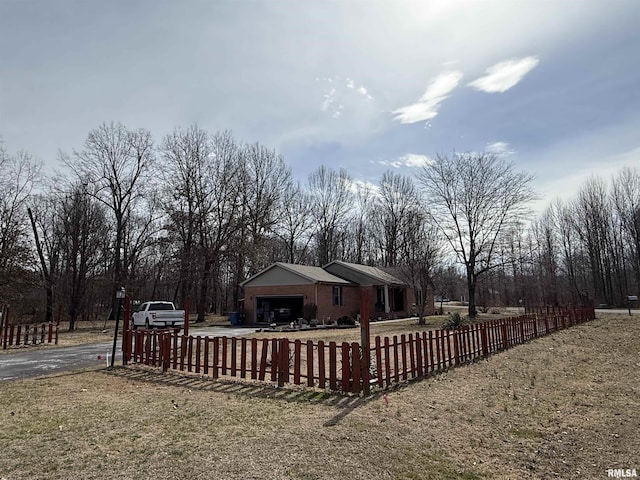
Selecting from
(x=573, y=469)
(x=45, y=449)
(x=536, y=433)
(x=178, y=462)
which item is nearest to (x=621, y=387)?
(x=536, y=433)

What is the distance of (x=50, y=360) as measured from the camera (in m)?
12.4

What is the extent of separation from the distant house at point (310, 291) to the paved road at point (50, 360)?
14.4 m

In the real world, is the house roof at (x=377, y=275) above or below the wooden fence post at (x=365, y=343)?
above

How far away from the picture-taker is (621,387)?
7.77 meters

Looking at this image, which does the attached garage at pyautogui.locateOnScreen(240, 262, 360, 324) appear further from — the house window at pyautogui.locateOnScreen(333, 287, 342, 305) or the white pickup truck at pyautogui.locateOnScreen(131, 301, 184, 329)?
the white pickup truck at pyautogui.locateOnScreen(131, 301, 184, 329)

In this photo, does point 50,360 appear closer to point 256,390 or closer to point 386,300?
point 256,390

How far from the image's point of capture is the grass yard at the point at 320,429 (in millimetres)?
4262

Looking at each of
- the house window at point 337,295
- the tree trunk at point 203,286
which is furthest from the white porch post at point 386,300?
the tree trunk at point 203,286

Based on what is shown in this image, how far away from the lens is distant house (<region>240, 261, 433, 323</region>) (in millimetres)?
28594

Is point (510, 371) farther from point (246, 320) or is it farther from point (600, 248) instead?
point (600, 248)

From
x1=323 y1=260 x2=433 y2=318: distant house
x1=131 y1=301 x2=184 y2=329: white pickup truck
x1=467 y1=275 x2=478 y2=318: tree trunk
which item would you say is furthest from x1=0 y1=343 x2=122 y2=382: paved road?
x1=467 y1=275 x2=478 y2=318: tree trunk

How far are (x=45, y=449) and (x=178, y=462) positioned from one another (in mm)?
1696

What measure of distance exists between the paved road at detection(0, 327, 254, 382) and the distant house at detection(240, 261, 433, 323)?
14434mm

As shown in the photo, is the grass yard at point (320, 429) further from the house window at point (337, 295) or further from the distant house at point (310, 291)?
the house window at point (337, 295)
